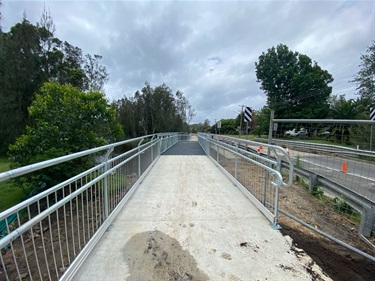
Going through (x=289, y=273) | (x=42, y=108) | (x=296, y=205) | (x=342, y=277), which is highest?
(x=42, y=108)

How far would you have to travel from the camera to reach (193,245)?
89.3 inches

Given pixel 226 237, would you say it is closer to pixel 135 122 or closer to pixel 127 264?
pixel 127 264

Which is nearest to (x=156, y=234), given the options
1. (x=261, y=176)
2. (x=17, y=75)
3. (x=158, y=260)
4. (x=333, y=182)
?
(x=158, y=260)

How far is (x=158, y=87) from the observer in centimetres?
3791

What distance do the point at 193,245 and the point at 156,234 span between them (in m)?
0.50

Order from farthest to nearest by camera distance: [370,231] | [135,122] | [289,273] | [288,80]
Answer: [135,122], [288,80], [370,231], [289,273]

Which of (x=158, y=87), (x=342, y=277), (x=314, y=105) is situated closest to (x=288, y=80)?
(x=314, y=105)

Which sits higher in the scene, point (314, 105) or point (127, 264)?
point (314, 105)

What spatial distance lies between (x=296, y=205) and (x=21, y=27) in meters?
25.4

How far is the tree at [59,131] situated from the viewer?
566 centimetres

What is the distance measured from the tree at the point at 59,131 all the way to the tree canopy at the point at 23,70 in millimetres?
12769

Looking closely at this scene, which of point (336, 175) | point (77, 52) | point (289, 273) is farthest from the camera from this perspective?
point (77, 52)

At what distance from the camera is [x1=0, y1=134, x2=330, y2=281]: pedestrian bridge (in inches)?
71.3

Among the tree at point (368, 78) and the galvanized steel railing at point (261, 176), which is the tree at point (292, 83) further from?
the galvanized steel railing at point (261, 176)
